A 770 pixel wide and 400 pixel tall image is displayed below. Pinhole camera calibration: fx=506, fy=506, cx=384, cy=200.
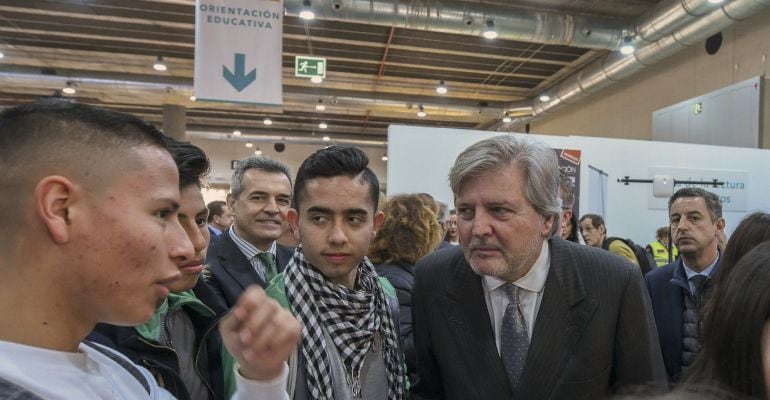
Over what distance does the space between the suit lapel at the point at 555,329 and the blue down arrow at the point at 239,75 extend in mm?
3660

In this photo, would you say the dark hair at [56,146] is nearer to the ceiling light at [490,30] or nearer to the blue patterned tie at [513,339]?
the blue patterned tie at [513,339]

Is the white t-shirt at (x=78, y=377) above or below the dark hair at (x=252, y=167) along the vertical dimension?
below

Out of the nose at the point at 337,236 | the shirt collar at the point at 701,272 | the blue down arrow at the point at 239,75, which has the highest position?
the blue down arrow at the point at 239,75

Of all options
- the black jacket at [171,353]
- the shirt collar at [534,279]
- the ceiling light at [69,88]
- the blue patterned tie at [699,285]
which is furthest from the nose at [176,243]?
the ceiling light at [69,88]

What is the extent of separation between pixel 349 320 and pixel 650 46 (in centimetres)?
749

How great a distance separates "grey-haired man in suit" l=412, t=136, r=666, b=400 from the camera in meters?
1.45

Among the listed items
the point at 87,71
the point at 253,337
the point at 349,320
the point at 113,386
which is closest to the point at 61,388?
the point at 113,386

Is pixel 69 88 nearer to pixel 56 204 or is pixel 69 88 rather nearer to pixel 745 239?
pixel 56 204

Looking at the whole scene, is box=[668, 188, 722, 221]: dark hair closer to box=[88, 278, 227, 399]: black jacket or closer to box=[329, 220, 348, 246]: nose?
box=[329, 220, 348, 246]: nose

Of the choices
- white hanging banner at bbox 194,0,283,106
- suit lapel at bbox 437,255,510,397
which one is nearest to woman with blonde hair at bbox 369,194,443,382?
suit lapel at bbox 437,255,510,397

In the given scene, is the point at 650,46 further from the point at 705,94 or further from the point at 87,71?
the point at 87,71

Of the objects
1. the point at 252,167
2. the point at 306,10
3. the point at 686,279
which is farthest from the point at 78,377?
the point at 306,10

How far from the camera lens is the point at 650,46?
734 cm

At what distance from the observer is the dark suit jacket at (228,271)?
196cm
